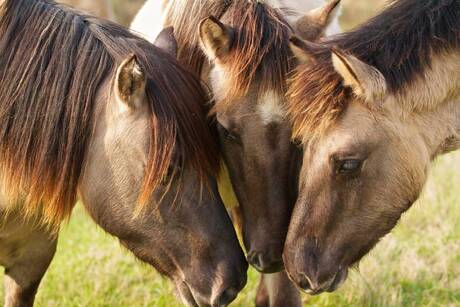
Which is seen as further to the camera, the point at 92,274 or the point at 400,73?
the point at 92,274

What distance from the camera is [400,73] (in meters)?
3.77

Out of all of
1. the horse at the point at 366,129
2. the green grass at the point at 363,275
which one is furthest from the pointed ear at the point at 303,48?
the green grass at the point at 363,275

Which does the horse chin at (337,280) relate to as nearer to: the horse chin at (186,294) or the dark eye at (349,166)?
the dark eye at (349,166)

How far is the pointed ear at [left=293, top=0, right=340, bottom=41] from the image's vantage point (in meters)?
4.32

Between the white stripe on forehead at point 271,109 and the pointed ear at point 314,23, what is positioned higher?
the pointed ear at point 314,23

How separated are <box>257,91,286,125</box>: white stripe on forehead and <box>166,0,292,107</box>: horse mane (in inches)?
1.4

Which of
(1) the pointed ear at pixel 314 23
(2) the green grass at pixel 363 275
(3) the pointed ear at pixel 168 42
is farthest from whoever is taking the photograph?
(2) the green grass at pixel 363 275

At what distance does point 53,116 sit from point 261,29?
3.69ft

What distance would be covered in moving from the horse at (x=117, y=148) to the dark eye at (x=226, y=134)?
0.08 meters

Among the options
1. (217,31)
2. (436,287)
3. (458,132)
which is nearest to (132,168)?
(217,31)

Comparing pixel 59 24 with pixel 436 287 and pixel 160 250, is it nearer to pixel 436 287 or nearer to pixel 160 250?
pixel 160 250

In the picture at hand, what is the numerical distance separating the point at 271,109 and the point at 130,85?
723mm

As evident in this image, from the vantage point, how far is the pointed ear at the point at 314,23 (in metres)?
4.32

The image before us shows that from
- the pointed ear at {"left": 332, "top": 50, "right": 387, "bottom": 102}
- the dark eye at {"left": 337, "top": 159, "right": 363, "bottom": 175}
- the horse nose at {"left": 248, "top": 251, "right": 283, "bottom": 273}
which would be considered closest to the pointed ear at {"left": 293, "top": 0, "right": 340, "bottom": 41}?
the pointed ear at {"left": 332, "top": 50, "right": 387, "bottom": 102}
